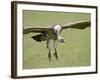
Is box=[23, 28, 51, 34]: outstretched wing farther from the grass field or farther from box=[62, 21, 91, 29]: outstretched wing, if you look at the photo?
box=[62, 21, 91, 29]: outstretched wing

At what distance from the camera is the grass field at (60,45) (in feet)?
6.30

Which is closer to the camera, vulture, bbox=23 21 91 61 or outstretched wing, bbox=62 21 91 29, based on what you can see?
vulture, bbox=23 21 91 61

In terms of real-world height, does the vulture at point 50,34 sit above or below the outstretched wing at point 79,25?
below

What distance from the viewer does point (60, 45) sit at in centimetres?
205

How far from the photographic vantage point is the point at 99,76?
2227 mm

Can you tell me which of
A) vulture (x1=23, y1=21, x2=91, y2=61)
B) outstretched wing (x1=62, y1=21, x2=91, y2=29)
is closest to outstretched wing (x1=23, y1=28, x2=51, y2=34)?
vulture (x1=23, y1=21, x2=91, y2=61)

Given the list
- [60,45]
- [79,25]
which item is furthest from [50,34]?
[79,25]

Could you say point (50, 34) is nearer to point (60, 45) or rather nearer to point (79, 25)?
point (60, 45)

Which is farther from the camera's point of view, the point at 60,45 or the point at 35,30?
the point at 60,45

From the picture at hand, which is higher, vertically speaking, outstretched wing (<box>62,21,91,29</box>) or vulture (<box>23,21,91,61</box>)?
outstretched wing (<box>62,21,91,29</box>)

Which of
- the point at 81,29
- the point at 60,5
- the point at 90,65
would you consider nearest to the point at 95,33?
the point at 81,29

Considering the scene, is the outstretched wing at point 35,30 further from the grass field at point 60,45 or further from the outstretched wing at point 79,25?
the outstretched wing at point 79,25

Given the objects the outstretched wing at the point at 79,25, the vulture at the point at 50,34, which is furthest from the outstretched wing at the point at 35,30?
the outstretched wing at the point at 79,25

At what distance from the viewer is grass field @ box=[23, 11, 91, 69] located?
6.30 feet
